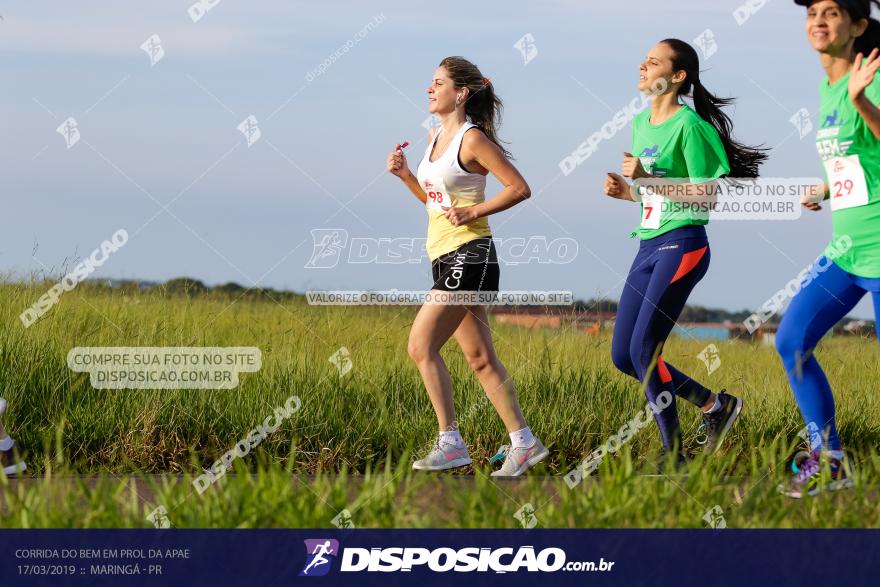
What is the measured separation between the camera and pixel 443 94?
5.96 meters

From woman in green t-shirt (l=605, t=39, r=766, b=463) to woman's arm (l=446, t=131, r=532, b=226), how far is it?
0.49 m

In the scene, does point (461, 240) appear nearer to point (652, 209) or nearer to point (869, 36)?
point (652, 209)

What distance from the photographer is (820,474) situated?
5430 millimetres

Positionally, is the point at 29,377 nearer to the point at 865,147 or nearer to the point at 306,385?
the point at 306,385

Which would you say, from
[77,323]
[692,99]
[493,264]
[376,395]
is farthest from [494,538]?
[77,323]

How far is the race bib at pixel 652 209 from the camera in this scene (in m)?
5.80

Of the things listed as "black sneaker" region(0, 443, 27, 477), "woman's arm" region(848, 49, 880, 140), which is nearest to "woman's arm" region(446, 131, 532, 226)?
"woman's arm" region(848, 49, 880, 140)

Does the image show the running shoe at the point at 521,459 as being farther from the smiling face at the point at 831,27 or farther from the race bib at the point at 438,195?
the smiling face at the point at 831,27

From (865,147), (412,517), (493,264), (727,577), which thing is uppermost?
(865,147)

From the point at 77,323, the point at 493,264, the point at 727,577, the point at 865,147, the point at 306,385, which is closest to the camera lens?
the point at 727,577

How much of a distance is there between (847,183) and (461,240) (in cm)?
189

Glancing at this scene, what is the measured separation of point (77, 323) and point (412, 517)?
3.87 meters

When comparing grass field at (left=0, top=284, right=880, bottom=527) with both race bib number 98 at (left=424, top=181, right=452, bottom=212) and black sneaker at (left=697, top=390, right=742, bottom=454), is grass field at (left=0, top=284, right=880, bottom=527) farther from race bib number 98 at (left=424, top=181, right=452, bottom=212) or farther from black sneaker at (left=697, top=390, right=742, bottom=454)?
race bib number 98 at (left=424, top=181, right=452, bottom=212)

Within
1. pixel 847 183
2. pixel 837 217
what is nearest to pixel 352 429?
pixel 837 217
